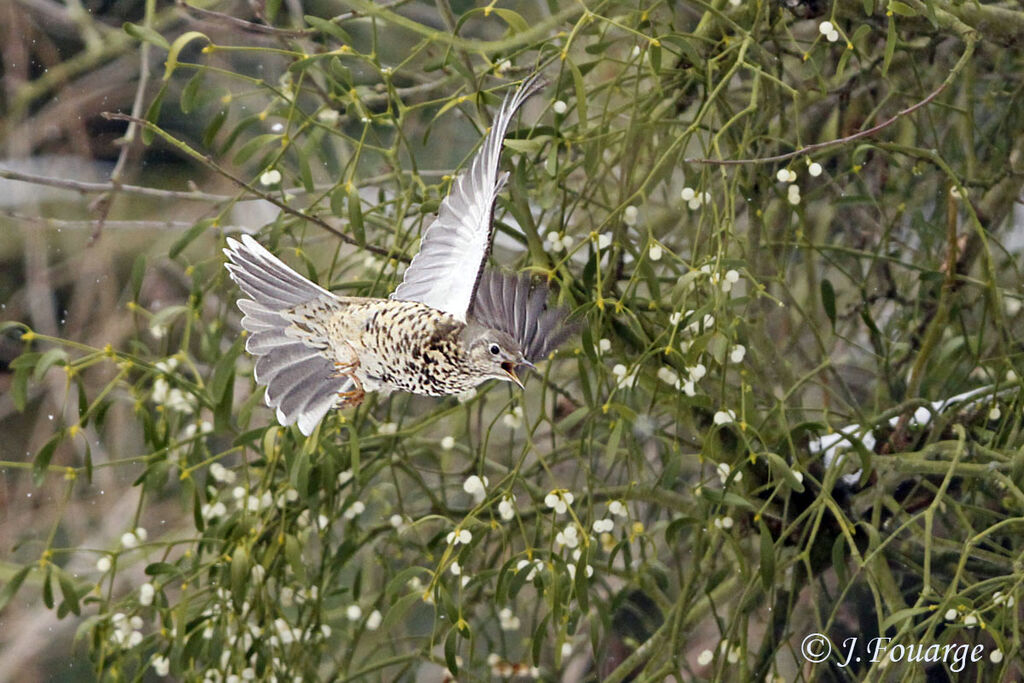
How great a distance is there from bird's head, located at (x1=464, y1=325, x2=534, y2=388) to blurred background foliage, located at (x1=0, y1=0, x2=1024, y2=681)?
144mm

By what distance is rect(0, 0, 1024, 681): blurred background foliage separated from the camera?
0.56 meters

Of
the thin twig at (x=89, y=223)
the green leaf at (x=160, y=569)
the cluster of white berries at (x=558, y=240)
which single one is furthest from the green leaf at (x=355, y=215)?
the thin twig at (x=89, y=223)

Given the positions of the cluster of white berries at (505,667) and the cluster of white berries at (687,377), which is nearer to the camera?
the cluster of white berries at (687,377)


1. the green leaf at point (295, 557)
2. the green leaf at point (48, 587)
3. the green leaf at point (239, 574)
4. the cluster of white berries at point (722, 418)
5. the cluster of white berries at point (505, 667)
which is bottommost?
the cluster of white berries at point (505, 667)

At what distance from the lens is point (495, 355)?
37cm

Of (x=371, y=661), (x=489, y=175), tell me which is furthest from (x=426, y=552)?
(x=489, y=175)

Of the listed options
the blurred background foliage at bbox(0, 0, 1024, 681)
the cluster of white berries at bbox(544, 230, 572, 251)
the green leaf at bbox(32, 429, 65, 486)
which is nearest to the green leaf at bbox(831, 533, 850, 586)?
the blurred background foliage at bbox(0, 0, 1024, 681)

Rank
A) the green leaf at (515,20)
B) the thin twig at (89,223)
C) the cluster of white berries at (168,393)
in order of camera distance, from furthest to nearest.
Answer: the thin twig at (89,223)
the cluster of white berries at (168,393)
the green leaf at (515,20)

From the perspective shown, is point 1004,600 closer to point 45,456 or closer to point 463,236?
point 463,236

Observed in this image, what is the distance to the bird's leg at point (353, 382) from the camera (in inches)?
17.2

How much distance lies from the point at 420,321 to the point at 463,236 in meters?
0.05

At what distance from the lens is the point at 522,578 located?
0.60 meters

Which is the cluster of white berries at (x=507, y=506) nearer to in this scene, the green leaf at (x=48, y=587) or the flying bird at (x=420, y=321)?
the flying bird at (x=420, y=321)

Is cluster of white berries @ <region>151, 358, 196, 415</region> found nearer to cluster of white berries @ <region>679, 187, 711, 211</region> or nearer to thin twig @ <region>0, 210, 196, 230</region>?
thin twig @ <region>0, 210, 196, 230</region>
